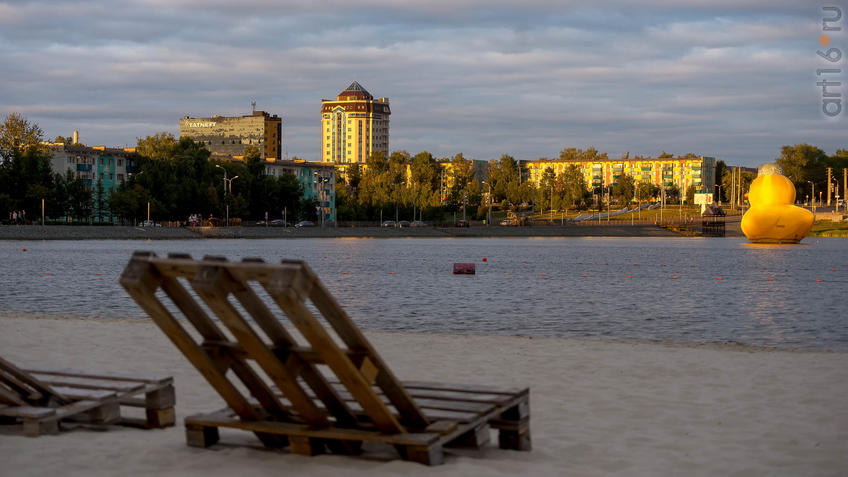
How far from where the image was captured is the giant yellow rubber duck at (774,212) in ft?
306

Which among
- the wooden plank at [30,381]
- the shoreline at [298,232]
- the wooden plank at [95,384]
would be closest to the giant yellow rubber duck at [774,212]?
the shoreline at [298,232]

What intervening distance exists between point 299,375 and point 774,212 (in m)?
95.7

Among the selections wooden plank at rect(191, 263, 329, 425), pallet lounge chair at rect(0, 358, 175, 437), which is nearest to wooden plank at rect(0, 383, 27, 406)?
pallet lounge chair at rect(0, 358, 175, 437)

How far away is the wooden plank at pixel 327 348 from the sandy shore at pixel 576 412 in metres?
0.54

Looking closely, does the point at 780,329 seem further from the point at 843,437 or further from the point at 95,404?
the point at 95,404

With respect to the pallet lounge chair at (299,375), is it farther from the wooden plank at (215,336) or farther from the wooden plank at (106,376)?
Result: the wooden plank at (106,376)

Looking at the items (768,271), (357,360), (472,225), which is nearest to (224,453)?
(357,360)

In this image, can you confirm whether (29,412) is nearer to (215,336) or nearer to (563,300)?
(215,336)

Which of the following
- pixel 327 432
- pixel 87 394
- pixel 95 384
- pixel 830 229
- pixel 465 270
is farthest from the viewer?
pixel 830 229

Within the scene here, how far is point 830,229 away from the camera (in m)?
152

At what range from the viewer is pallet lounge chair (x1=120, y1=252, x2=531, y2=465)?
19.9 feet

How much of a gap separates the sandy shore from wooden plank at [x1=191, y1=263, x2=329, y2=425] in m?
0.65

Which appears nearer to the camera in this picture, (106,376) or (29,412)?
(29,412)

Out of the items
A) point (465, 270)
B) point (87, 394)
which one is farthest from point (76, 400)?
point (465, 270)
